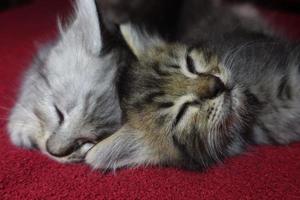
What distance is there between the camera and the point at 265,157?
106cm

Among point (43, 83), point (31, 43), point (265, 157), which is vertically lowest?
point (265, 157)

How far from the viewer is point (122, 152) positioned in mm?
1030

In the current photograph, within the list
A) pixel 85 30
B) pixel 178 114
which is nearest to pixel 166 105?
pixel 178 114

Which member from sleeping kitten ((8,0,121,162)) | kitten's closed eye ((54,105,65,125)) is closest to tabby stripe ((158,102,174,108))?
sleeping kitten ((8,0,121,162))

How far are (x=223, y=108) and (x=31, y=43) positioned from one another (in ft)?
3.07

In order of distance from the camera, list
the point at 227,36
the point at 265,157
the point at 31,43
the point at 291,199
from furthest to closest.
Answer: the point at 31,43 < the point at 227,36 < the point at 265,157 < the point at 291,199

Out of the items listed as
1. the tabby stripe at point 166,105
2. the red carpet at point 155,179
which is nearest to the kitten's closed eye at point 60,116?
the red carpet at point 155,179

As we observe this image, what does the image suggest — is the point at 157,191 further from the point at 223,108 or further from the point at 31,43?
the point at 31,43

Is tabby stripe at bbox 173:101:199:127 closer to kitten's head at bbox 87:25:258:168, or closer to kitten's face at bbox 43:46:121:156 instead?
kitten's head at bbox 87:25:258:168

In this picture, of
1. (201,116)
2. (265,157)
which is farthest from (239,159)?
(201,116)

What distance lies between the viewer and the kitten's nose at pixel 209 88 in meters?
0.98

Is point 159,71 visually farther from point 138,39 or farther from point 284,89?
point 284,89

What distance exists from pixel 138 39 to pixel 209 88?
28cm

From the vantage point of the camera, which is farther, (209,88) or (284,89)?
(284,89)
